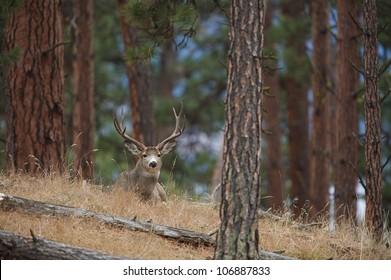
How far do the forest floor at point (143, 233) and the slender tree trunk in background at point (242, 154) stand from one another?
41.1 inches

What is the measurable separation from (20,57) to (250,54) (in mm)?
5083

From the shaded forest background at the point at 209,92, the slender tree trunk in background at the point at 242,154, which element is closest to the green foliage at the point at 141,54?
the shaded forest background at the point at 209,92

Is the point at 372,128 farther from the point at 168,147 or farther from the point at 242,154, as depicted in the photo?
the point at 242,154

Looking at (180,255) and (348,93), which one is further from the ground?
(348,93)

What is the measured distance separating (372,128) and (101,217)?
3.74 metres

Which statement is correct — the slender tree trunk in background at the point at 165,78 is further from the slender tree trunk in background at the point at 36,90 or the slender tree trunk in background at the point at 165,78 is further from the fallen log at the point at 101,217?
the fallen log at the point at 101,217

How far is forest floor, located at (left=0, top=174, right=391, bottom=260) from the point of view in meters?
8.44

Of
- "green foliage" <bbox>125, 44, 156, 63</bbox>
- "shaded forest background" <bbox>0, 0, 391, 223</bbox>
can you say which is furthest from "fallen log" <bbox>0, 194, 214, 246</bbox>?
"shaded forest background" <bbox>0, 0, 391, 223</bbox>

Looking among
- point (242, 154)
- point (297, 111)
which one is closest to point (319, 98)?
point (297, 111)

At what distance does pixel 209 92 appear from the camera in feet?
80.3

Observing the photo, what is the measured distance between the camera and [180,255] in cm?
856

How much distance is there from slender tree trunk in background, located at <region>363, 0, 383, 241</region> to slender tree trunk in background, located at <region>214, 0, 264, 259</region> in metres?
3.07
